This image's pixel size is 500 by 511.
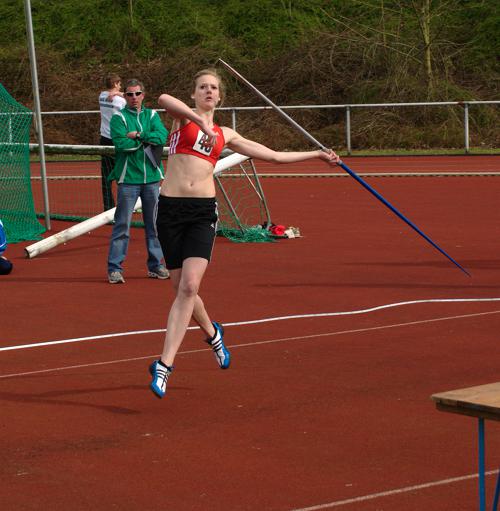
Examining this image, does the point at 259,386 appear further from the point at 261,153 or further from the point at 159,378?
the point at 261,153

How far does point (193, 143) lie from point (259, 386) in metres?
1.61

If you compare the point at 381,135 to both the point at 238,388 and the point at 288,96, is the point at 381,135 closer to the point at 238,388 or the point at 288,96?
the point at 288,96

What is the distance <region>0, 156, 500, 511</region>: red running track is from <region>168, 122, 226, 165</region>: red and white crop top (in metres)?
1.49

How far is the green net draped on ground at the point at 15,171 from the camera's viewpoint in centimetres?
1759

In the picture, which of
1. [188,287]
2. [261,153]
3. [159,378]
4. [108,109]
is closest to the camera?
[159,378]

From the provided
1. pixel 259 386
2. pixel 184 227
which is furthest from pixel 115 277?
pixel 259 386

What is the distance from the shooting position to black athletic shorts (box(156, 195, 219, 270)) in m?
8.23

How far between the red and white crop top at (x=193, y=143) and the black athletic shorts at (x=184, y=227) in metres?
0.29

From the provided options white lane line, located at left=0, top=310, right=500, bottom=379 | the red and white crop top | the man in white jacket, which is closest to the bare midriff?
the red and white crop top

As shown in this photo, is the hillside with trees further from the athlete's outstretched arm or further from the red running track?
the athlete's outstretched arm

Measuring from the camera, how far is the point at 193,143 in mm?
8312

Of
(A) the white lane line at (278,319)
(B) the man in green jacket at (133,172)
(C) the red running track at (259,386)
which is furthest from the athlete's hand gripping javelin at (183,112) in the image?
(B) the man in green jacket at (133,172)

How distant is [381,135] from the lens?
3578 centimetres

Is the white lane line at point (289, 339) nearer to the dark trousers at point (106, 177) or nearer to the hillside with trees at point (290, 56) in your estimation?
the dark trousers at point (106, 177)
